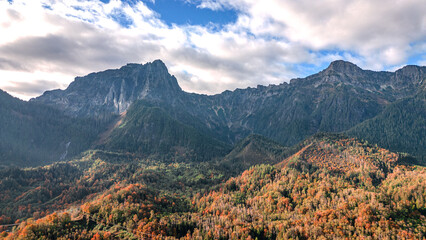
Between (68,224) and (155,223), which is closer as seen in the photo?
(68,224)

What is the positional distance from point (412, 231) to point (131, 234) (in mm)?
201743

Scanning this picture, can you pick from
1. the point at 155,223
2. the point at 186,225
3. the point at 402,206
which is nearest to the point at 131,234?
the point at 155,223

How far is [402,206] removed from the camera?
7461 inches

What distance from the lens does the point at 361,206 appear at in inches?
7357

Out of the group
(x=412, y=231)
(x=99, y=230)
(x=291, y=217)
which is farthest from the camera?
(x=291, y=217)

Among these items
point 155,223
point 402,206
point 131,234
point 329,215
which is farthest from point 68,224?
point 402,206

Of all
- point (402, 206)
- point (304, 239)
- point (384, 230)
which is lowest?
point (304, 239)

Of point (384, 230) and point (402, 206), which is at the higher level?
point (402, 206)

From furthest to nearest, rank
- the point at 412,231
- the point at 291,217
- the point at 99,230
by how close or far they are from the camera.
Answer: the point at 291,217 < the point at 99,230 < the point at 412,231

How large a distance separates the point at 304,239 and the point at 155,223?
11570 cm

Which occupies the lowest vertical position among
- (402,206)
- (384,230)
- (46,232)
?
(46,232)

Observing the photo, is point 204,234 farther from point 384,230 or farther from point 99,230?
point 384,230

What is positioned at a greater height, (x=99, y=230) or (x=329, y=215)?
(x=329, y=215)

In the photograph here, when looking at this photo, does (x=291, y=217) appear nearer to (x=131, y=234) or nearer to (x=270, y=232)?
(x=270, y=232)
